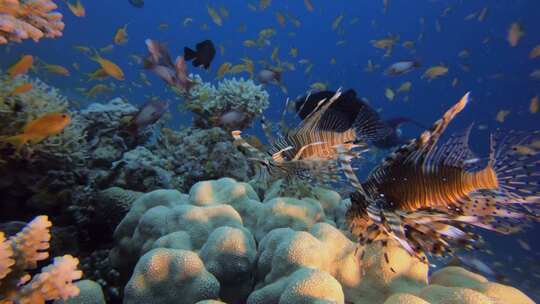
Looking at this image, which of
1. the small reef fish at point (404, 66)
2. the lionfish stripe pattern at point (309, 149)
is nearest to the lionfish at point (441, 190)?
the lionfish stripe pattern at point (309, 149)

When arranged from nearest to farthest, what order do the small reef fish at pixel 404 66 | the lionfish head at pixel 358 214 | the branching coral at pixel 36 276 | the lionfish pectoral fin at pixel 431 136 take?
1. the branching coral at pixel 36 276
2. the lionfish pectoral fin at pixel 431 136
3. the lionfish head at pixel 358 214
4. the small reef fish at pixel 404 66

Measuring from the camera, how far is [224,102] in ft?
17.2

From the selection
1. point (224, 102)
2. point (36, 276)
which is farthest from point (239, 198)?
point (224, 102)

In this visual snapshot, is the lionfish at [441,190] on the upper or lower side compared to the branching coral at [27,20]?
lower

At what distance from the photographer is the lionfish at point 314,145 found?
9.27ft

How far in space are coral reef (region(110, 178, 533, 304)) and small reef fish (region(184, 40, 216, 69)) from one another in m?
3.15

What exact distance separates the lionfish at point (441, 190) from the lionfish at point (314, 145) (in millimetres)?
572

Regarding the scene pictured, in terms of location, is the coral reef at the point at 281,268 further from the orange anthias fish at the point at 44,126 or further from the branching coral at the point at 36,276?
the orange anthias fish at the point at 44,126

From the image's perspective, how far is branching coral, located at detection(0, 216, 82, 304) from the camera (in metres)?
1.27

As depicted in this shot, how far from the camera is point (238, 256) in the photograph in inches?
80.7

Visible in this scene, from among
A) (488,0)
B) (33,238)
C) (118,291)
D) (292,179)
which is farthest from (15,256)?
(488,0)

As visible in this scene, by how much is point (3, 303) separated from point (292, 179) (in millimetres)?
2063

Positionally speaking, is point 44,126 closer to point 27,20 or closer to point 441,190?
point 27,20

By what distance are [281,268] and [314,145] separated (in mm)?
1449
